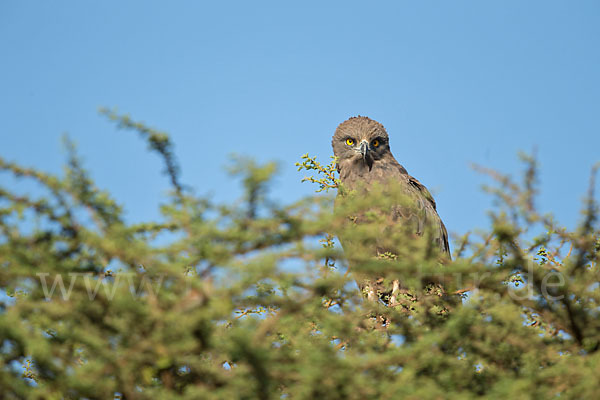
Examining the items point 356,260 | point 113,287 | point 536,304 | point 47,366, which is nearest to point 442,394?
point 356,260

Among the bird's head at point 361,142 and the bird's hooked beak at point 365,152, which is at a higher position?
the bird's head at point 361,142

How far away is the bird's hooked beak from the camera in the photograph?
9133mm

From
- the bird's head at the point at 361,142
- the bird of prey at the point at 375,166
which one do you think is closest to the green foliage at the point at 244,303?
the bird of prey at the point at 375,166

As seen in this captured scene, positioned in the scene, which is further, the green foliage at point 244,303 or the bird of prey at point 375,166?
the bird of prey at point 375,166

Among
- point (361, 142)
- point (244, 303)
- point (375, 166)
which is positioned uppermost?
point (361, 142)

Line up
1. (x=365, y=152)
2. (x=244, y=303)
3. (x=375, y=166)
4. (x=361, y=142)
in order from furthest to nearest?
(x=361, y=142) → (x=375, y=166) → (x=365, y=152) → (x=244, y=303)

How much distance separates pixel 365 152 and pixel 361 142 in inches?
11.3

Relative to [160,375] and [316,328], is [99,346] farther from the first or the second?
[316,328]

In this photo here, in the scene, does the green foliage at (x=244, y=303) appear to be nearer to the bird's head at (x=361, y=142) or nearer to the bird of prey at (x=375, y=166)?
the bird of prey at (x=375, y=166)

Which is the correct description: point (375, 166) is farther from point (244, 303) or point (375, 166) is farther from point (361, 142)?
point (244, 303)

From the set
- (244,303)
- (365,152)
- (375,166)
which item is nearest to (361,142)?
(365,152)

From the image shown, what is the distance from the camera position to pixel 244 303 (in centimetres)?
283

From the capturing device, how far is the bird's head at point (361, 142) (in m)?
9.25

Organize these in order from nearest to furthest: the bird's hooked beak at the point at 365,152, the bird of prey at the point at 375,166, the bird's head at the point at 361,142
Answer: the bird of prey at the point at 375,166
the bird's hooked beak at the point at 365,152
the bird's head at the point at 361,142
